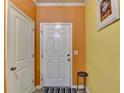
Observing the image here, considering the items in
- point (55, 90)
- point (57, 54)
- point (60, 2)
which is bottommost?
point (55, 90)

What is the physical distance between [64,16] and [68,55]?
1.29m

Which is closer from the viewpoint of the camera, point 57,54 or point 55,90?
point 55,90

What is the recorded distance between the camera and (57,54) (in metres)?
4.87

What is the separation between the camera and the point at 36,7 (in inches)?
193

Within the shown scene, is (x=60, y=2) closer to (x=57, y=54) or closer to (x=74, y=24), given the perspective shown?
(x=74, y=24)

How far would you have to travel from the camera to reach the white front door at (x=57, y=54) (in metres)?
4.86

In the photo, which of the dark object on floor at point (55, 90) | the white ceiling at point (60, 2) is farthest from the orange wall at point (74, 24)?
the dark object on floor at point (55, 90)

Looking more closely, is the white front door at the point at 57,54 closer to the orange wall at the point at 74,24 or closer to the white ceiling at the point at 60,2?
the orange wall at the point at 74,24

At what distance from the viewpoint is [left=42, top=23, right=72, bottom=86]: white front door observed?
4.86 metres

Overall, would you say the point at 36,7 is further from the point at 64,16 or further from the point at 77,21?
the point at 77,21

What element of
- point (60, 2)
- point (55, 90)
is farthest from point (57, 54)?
point (60, 2)

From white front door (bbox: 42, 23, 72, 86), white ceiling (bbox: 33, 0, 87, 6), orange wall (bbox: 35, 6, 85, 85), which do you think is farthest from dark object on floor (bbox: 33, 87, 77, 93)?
white ceiling (bbox: 33, 0, 87, 6)

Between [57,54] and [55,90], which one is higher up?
[57,54]
